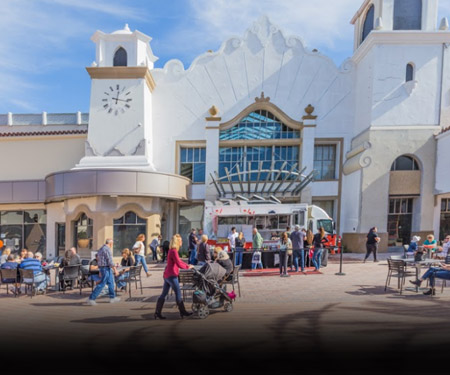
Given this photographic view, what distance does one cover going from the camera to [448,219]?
742 inches

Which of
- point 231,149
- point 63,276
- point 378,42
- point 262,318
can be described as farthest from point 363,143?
point 63,276

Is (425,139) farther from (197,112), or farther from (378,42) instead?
(197,112)

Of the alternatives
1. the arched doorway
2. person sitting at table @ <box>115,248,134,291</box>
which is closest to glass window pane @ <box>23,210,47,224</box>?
person sitting at table @ <box>115,248,134,291</box>

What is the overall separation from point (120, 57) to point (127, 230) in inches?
426

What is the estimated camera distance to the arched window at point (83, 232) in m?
18.5

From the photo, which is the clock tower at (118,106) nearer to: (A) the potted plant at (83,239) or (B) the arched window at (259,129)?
(A) the potted plant at (83,239)

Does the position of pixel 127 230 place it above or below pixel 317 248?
below

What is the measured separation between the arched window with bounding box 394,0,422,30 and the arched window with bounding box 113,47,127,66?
16240mm

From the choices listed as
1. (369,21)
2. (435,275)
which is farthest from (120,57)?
(435,275)

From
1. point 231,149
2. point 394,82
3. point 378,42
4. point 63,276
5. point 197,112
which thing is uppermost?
point 378,42

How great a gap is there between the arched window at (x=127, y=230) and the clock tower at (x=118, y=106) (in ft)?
10.9

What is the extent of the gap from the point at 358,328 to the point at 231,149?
51.3ft

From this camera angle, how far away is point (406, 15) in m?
18.7

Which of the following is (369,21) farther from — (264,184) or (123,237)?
(123,237)
